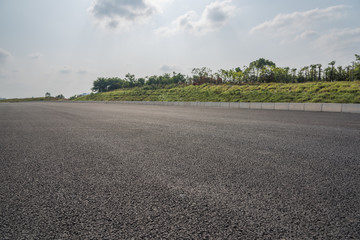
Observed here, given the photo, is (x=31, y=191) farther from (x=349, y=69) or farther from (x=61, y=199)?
(x=349, y=69)

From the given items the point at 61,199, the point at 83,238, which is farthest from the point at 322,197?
the point at 61,199

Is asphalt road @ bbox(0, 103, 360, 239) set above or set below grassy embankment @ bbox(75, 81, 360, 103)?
above

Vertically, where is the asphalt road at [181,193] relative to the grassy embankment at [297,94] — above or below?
above

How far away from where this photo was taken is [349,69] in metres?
37.5

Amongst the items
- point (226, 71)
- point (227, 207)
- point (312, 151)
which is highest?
point (226, 71)

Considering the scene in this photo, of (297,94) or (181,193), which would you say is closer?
(181,193)

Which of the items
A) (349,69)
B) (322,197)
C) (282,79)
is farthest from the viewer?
(282,79)

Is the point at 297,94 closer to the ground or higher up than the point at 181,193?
closer to the ground

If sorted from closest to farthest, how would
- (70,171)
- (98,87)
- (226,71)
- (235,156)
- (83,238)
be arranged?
(83,238) < (70,171) < (235,156) < (226,71) < (98,87)

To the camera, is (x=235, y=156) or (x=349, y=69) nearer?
(x=235, y=156)

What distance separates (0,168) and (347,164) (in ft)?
17.9

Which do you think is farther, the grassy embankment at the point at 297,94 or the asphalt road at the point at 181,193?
the grassy embankment at the point at 297,94

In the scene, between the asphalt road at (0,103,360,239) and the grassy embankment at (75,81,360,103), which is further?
the grassy embankment at (75,81,360,103)

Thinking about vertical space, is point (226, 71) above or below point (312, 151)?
above
